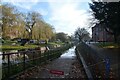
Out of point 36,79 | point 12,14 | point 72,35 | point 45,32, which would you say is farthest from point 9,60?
point 72,35

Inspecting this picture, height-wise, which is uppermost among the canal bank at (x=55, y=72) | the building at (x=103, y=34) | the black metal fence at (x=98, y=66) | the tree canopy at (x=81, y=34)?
the tree canopy at (x=81, y=34)

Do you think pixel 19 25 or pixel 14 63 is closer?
pixel 14 63

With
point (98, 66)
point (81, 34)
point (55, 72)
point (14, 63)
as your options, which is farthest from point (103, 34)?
point (81, 34)

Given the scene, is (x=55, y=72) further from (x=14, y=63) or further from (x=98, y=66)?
(x=14, y=63)

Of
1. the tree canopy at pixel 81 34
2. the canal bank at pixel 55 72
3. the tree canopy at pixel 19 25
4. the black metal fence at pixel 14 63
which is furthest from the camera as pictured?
the tree canopy at pixel 81 34

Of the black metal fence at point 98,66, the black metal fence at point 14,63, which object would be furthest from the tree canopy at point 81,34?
→ the black metal fence at point 98,66

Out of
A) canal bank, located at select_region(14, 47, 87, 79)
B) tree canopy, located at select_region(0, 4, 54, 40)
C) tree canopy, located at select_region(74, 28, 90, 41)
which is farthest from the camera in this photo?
Result: tree canopy, located at select_region(74, 28, 90, 41)

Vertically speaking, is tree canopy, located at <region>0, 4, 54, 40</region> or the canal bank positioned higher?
tree canopy, located at <region>0, 4, 54, 40</region>

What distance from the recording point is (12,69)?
A: 11.5m

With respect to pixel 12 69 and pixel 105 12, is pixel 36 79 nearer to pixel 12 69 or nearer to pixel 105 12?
pixel 12 69

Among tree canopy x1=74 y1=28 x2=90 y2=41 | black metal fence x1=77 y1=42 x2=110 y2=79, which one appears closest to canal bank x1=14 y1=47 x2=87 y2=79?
black metal fence x1=77 y1=42 x2=110 y2=79

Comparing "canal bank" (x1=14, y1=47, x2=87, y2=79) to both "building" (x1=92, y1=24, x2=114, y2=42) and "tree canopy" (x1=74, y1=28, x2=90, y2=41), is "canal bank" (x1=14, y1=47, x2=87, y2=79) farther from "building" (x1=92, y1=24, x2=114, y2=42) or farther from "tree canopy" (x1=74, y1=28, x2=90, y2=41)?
"tree canopy" (x1=74, y1=28, x2=90, y2=41)

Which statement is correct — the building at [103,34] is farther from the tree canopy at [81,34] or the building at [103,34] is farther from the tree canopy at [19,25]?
the tree canopy at [81,34]

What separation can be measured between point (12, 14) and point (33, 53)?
35.8 metres
